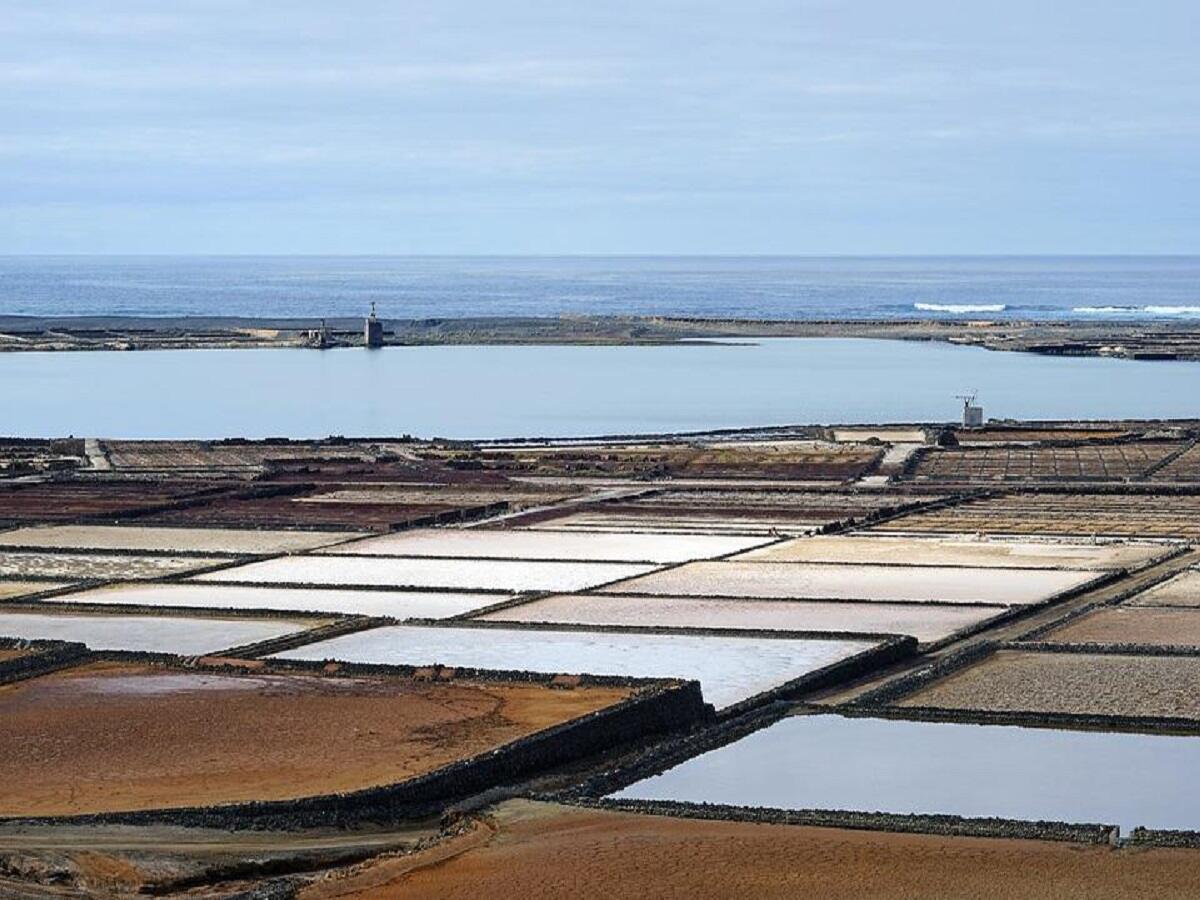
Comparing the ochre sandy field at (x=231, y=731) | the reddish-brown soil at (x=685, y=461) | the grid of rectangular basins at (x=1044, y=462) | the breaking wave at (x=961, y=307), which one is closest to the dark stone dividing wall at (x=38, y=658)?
the ochre sandy field at (x=231, y=731)

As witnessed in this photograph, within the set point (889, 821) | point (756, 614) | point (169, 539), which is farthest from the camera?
point (169, 539)

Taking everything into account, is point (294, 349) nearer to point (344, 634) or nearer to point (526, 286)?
point (344, 634)

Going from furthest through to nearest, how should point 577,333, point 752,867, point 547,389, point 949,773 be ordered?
point 577,333
point 547,389
point 949,773
point 752,867

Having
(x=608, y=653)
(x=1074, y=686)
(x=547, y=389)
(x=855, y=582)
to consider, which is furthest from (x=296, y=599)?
(x=547, y=389)

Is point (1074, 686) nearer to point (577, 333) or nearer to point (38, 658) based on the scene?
point (38, 658)

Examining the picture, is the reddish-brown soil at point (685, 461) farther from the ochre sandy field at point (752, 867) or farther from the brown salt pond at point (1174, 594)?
the ochre sandy field at point (752, 867)

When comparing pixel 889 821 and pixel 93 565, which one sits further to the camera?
pixel 93 565

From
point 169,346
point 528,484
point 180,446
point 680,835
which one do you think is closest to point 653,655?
point 680,835
